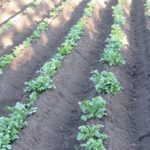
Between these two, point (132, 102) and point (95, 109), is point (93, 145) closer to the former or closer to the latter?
point (95, 109)

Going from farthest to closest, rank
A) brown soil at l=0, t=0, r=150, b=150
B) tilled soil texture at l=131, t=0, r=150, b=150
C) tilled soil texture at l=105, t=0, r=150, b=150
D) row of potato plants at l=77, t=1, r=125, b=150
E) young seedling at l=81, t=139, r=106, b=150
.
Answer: tilled soil texture at l=131, t=0, r=150, b=150 < brown soil at l=0, t=0, r=150, b=150 < tilled soil texture at l=105, t=0, r=150, b=150 < row of potato plants at l=77, t=1, r=125, b=150 < young seedling at l=81, t=139, r=106, b=150

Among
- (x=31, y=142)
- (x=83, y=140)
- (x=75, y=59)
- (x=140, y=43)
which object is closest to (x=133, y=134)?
(x=83, y=140)

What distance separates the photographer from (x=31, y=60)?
49.4 ft

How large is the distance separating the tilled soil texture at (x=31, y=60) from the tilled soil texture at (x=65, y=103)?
120cm

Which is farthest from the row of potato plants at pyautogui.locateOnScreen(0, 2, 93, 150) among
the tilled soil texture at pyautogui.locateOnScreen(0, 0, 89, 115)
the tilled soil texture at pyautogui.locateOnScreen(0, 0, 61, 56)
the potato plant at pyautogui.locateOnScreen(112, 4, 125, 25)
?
the tilled soil texture at pyautogui.locateOnScreen(0, 0, 61, 56)

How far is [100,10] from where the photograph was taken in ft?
67.9

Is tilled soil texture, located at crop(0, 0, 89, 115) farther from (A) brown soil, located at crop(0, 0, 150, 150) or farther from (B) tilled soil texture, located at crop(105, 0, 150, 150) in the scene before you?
(B) tilled soil texture, located at crop(105, 0, 150, 150)

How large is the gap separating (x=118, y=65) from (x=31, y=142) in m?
4.64

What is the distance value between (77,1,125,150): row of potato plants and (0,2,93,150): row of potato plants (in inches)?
47.6

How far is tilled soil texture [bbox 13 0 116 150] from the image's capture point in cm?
948

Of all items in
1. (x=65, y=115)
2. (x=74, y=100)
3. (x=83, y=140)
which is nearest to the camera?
(x=83, y=140)

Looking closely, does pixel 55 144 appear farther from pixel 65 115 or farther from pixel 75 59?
pixel 75 59

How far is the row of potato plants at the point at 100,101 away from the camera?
876cm

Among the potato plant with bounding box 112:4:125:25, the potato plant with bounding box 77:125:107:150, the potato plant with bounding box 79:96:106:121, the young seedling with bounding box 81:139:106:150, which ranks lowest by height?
the young seedling with bounding box 81:139:106:150
